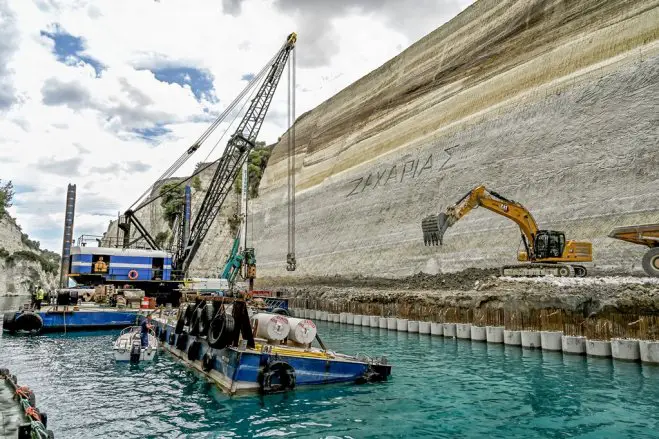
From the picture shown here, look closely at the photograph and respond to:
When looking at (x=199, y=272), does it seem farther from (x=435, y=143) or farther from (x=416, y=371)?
(x=416, y=371)

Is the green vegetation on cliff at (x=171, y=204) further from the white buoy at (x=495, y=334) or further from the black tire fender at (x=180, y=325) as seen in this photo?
the white buoy at (x=495, y=334)

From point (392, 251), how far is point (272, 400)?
96.1ft

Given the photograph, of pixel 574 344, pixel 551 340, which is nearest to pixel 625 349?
pixel 574 344

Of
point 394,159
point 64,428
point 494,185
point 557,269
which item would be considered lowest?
point 64,428

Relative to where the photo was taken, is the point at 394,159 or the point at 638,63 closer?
the point at 638,63

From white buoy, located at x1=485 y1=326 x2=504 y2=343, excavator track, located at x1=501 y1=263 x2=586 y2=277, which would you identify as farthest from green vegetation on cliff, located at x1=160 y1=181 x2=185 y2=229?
white buoy, located at x1=485 y1=326 x2=504 y2=343

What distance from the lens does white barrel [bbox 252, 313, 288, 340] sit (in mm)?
13578

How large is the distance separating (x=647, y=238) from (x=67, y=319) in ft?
97.3

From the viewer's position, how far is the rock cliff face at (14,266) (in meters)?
82.9

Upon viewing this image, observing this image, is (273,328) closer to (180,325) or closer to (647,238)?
(180,325)

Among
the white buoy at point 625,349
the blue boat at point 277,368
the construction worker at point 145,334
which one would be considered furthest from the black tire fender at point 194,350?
the white buoy at point 625,349

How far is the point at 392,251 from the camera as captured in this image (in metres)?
40.0

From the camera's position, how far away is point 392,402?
11555 mm

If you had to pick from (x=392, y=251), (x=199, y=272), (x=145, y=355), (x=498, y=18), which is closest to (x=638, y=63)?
(x=498, y=18)
